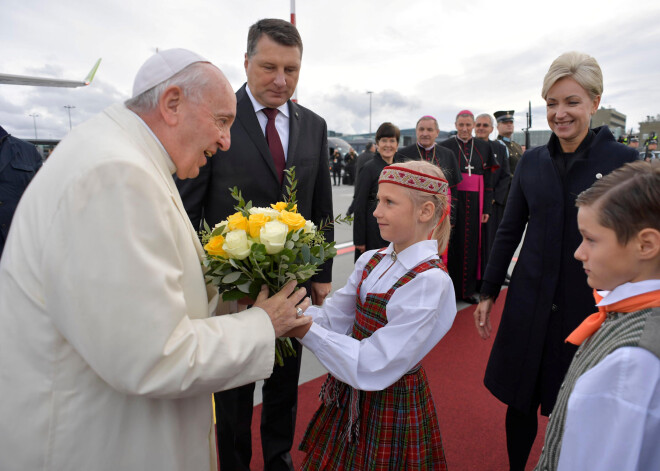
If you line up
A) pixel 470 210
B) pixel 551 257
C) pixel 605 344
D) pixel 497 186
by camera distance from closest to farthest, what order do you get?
1. pixel 605 344
2. pixel 551 257
3. pixel 470 210
4. pixel 497 186

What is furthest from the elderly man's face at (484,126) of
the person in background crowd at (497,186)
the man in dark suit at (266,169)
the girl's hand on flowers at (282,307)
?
the girl's hand on flowers at (282,307)

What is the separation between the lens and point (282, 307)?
4.45ft

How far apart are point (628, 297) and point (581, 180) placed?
103 cm

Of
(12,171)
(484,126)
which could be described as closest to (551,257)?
(12,171)

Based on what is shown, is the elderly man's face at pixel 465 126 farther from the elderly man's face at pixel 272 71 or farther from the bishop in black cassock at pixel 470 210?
the elderly man's face at pixel 272 71

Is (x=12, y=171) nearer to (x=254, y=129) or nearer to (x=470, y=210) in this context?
(x=254, y=129)

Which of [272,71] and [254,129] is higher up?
[272,71]

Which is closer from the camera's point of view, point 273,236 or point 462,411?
point 273,236

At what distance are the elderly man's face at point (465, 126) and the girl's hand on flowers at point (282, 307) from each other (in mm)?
4604

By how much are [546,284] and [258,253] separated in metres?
1.47

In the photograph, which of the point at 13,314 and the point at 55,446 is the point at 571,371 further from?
the point at 13,314

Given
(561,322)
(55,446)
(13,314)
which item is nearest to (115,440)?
(55,446)

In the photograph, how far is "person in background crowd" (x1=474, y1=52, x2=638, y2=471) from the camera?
190 cm

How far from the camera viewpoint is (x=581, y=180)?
1914 millimetres
